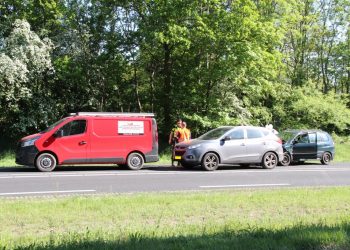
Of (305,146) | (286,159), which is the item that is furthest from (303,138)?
(286,159)

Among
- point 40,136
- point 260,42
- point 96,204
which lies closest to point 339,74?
point 260,42

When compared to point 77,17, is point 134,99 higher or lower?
Result: lower

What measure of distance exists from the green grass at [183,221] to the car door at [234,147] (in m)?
5.75

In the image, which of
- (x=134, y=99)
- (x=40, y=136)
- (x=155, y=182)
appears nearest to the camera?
(x=155, y=182)

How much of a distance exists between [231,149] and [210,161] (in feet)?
3.19

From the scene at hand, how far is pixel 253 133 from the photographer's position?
60.3 feet

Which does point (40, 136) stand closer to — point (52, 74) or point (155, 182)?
point (155, 182)

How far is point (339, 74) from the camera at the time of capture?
46.2 metres

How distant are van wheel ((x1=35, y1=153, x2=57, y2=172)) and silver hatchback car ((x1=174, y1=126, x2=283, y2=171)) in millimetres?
4434

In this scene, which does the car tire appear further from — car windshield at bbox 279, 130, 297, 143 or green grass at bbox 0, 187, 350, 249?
green grass at bbox 0, 187, 350, 249

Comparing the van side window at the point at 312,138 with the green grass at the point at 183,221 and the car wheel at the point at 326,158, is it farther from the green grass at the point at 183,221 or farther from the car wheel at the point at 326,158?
the green grass at the point at 183,221

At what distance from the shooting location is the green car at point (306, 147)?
21.4 metres

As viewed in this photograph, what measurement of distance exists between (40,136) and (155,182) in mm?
5061

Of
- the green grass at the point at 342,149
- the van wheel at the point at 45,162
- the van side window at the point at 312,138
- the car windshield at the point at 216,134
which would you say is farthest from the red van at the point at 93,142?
the green grass at the point at 342,149
